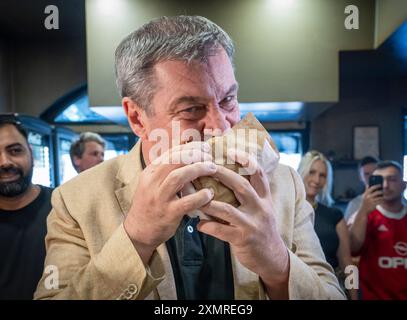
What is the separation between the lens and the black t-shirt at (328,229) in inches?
27.8

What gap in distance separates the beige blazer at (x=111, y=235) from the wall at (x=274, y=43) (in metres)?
0.18

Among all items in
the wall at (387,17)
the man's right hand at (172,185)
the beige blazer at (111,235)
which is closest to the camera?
the man's right hand at (172,185)

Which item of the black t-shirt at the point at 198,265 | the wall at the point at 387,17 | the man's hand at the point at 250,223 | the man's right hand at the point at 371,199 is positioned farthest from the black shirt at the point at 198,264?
the wall at the point at 387,17

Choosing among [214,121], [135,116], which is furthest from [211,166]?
[135,116]

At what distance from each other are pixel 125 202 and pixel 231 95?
0.30 metres

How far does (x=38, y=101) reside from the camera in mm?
747

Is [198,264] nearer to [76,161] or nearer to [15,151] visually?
[76,161]

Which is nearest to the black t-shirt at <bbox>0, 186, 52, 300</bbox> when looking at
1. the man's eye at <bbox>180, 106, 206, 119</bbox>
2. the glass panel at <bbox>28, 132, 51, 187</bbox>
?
the glass panel at <bbox>28, 132, 51, 187</bbox>

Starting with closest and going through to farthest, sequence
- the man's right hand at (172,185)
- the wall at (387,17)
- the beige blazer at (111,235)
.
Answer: the man's right hand at (172,185)
the beige blazer at (111,235)
the wall at (387,17)

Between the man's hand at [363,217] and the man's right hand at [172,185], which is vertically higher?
the man's right hand at [172,185]

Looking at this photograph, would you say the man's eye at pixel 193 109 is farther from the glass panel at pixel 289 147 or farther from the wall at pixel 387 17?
the wall at pixel 387 17

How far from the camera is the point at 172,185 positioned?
0.44m

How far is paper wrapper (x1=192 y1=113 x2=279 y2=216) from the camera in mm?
466

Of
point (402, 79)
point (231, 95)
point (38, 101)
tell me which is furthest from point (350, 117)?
point (38, 101)
